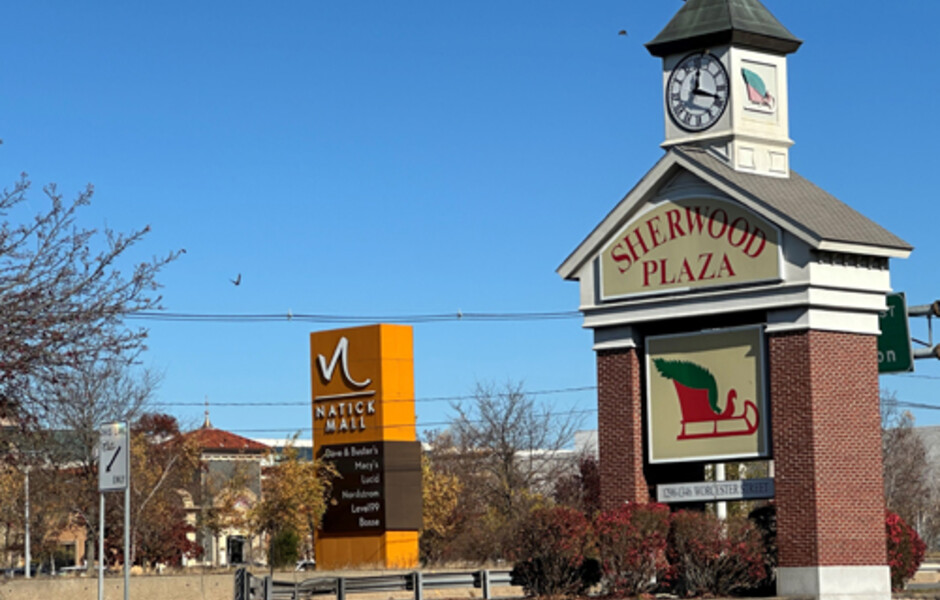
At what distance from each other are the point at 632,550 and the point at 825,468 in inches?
175

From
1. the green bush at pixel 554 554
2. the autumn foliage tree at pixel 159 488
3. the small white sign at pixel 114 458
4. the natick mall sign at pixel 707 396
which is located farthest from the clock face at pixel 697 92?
the autumn foliage tree at pixel 159 488

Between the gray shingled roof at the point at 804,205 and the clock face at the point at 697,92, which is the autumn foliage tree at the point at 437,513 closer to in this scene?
the clock face at the point at 697,92

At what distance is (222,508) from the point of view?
56781 mm

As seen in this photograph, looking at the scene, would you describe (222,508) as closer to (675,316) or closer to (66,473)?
(66,473)

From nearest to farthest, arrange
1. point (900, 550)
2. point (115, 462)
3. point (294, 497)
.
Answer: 1. point (115, 462)
2. point (900, 550)
3. point (294, 497)

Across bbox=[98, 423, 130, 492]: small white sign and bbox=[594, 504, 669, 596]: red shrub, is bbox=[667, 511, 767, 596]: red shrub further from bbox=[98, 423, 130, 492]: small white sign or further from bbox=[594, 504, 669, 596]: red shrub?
bbox=[98, 423, 130, 492]: small white sign

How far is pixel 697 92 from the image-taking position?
33.8m

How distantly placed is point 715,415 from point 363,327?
21020mm

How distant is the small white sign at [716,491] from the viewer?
102 feet

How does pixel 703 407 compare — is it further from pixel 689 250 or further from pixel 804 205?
pixel 804 205

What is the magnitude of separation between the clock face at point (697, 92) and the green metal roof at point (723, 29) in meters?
0.40

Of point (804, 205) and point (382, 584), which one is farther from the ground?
point (804, 205)

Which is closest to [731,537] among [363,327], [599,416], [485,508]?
[599,416]

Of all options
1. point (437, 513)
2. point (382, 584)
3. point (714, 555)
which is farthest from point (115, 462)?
point (437, 513)
